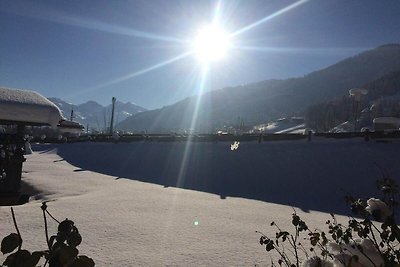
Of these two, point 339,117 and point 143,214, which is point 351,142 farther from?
point 339,117

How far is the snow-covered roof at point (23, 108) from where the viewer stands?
14.7 ft

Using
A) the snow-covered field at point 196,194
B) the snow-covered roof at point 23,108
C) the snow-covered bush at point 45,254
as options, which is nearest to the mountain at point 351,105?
the snow-covered field at point 196,194

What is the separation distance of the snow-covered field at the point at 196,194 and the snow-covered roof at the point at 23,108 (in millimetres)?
2121

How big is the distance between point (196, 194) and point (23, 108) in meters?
9.87

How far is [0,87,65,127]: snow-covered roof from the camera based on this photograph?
4473 millimetres

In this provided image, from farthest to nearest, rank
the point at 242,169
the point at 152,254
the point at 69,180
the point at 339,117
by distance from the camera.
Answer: the point at 339,117 → the point at 242,169 → the point at 69,180 → the point at 152,254

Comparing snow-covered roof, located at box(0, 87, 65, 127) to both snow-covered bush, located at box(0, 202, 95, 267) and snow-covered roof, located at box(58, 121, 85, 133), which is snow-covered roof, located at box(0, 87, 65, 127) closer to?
snow-covered roof, located at box(58, 121, 85, 133)

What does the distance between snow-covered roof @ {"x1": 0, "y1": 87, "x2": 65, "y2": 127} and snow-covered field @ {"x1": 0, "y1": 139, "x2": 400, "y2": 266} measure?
2121 millimetres

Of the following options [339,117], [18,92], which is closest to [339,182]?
[18,92]

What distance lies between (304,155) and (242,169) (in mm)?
3663

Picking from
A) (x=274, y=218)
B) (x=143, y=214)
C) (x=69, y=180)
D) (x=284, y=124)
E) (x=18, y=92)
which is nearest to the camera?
(x=18, y=92)

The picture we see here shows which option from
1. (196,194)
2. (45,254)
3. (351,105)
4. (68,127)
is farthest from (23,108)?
(351,105)

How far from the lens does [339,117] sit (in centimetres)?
11219

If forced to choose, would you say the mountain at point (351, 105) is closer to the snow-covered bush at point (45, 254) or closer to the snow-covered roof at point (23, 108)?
the snow-covered roof at point (23, 108)
